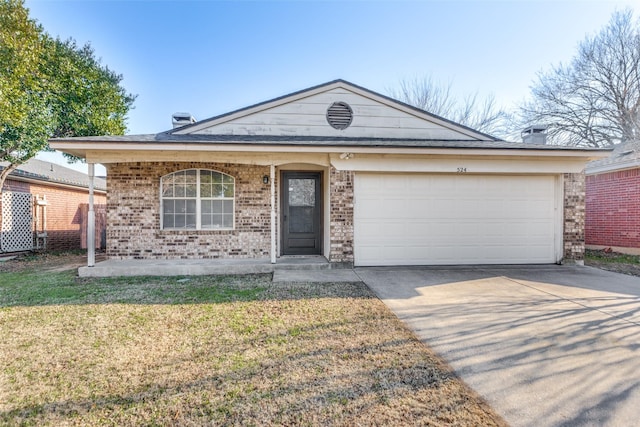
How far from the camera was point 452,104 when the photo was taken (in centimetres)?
2206

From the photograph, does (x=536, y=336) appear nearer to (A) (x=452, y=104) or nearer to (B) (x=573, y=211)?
(B) (x=573, y=211)

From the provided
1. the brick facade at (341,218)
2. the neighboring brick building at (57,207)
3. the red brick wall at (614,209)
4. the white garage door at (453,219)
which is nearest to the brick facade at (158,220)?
the brick facade at (341,218)

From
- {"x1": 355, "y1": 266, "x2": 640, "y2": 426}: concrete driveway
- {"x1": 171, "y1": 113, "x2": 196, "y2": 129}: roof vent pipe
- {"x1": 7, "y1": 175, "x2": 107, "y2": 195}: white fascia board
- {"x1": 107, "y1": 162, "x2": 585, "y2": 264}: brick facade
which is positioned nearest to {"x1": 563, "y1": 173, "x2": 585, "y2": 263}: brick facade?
{"x1": 107, "y1": 162, "x2": 585, "y2": 264}: brick facade

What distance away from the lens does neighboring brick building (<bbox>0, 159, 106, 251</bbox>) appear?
1027 centimetres

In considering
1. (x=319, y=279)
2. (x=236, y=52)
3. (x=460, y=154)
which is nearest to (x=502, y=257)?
(x=460, y=154)

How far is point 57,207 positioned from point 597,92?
28295 mm

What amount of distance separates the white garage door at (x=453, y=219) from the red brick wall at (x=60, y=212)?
10440mm

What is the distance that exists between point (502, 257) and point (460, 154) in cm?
279

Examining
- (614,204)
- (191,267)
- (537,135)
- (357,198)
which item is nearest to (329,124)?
(357,198)

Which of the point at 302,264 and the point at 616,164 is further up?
the point at 616,164

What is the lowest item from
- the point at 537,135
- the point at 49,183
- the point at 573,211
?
the point at 573,211

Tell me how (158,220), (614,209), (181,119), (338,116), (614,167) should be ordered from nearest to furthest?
(158,220) → (338,116) → (181,119) → (614,167) → (614,209)

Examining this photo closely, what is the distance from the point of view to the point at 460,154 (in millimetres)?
6762

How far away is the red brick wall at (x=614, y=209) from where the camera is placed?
29.4 ft
